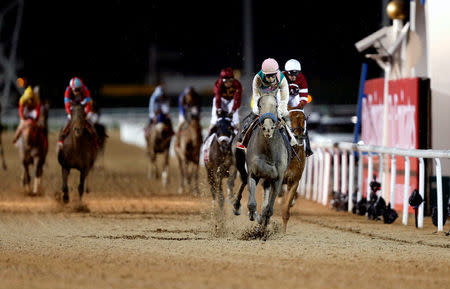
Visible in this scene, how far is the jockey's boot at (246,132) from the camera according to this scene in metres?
10.7

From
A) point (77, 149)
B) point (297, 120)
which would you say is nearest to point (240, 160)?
point (297, 120)

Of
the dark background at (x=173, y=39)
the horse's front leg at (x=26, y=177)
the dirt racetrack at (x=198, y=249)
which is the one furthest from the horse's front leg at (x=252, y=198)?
the dark background at (x=173, y=39)

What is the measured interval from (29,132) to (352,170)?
658 cm

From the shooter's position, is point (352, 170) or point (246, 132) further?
point (352, 170)

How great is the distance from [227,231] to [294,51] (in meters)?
74.9

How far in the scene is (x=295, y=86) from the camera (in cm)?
1152

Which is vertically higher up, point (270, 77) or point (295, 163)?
point (270, 77)

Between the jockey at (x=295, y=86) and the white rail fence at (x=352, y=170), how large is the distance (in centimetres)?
166

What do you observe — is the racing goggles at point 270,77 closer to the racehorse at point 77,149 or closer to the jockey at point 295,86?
the jockey at point 295,86

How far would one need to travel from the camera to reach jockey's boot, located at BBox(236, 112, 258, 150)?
1069 centimetres

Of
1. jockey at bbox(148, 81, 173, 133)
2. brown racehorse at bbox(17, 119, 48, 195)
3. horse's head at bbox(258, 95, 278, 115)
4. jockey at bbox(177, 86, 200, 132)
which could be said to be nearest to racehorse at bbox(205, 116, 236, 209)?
horse's head at bbox(258, 95, 278, 115)

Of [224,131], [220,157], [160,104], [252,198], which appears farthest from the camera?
[160,104]

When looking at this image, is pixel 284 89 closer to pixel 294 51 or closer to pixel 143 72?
pixel 294 51

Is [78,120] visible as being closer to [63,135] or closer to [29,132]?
[63,135]
